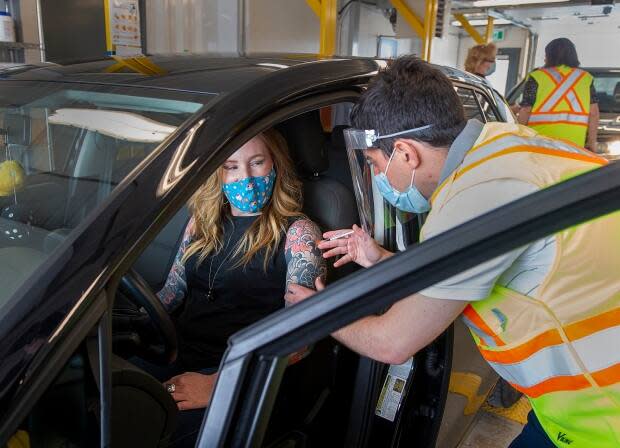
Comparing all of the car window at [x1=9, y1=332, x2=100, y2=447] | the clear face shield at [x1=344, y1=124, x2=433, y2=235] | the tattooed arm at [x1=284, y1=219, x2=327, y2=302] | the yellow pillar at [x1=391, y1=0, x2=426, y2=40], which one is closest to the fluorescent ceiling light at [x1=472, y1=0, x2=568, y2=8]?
the yellow pillar at [x1=391, y1=0, x2=426, y2=40]

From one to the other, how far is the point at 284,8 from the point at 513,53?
12.0 meters

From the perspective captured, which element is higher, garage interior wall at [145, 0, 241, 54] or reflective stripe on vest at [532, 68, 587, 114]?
garage interior wall at [145, 0, 241, 54]

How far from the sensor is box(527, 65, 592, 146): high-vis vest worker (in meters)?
4.44

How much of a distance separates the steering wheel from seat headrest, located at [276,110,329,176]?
0.71 metres

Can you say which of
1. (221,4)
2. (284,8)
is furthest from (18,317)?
(284,8)

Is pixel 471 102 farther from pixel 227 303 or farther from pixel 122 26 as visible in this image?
pixel 122 26

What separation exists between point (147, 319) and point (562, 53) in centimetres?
415

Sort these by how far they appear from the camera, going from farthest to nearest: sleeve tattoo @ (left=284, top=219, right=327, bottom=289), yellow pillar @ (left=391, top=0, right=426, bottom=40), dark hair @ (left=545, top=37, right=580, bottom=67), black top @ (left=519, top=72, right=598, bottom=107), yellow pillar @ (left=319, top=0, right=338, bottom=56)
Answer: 1. yellow pillar @ (left=391, top=0, right=426, bottom=40)
2. yellow pillar @ (left=319, top=0, right=338, bottom=56)
3. black top @ (left=519, top=72, right=598, bottom=107)
4. dark hair @ (left=545, top=37, right=580, bottom=67)
5. sleeve tattoo @ (left=284, top=219, right=327, bottom=289)

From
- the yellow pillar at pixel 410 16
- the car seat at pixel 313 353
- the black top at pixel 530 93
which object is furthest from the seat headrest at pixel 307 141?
the yellow pillar at pixel 410 16

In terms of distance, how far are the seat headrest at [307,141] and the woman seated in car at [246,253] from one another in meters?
0.07

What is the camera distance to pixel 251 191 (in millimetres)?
1750

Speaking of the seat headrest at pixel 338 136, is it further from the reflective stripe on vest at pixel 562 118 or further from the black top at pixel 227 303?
the reflective stripe on vest at pixel 562 118

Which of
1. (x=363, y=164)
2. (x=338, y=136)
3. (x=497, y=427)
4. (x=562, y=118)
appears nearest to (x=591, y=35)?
(x=562, y=118)

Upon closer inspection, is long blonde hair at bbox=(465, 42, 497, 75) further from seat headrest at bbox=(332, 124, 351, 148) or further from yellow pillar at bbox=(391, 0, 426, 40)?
seat headrest at bbox=(332, 124, 351, 148)
